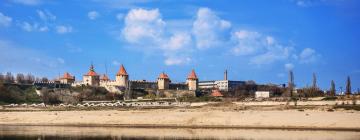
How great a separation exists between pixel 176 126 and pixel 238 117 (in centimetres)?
659

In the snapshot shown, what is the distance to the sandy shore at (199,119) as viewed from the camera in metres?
55.0

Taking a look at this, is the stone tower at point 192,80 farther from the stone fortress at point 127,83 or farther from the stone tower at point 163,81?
the stone tower at point 163,81

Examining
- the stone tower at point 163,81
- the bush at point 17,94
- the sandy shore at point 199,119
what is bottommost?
the sandy shore at point 199,119

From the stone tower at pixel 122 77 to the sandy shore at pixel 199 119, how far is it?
68.8 m

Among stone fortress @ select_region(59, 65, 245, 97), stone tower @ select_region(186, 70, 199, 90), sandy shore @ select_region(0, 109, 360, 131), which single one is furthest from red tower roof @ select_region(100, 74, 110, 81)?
sandy shore @ select_region(0, 109, 360, 131)

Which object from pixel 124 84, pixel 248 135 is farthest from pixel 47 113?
pixel 124 84

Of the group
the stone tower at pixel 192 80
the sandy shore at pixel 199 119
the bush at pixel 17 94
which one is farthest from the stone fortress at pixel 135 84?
the sandy shore at pixel 199 119

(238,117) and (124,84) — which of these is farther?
(124,84)

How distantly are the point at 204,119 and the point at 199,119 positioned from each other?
578 mm

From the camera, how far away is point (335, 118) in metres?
55.4

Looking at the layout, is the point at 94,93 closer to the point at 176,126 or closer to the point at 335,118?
the point at 176,126

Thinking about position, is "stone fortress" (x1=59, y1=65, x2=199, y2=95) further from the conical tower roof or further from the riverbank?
the riverbank

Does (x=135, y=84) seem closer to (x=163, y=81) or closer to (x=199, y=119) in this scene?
(x=163, y=81)

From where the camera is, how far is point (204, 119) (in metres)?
61.3
